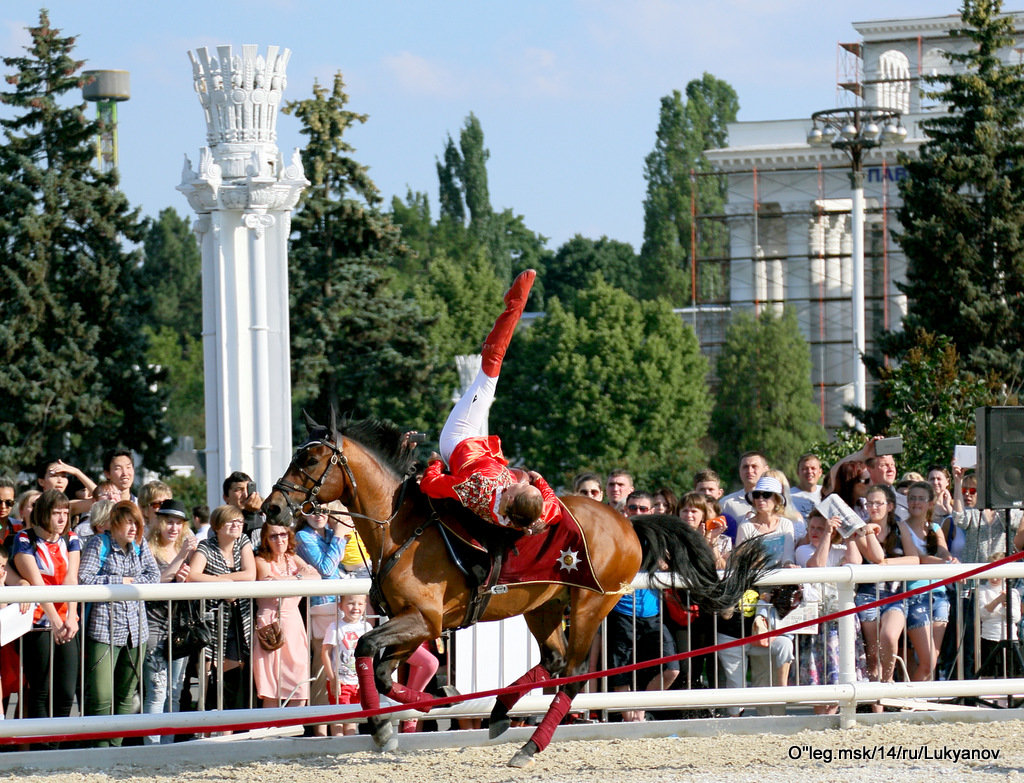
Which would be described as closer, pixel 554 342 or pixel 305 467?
pixel 305 467

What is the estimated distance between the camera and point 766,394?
178 feet

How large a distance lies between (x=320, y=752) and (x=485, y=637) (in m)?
1.18

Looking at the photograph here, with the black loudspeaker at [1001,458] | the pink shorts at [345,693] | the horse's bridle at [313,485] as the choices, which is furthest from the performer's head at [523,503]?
the black loudspeaker at [1001,458]

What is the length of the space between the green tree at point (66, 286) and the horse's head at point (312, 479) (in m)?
29.8

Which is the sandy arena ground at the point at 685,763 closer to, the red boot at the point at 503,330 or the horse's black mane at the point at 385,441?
the horse's black mane at the point at 385,441

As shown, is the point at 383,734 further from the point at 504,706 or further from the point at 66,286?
the point at 66,286

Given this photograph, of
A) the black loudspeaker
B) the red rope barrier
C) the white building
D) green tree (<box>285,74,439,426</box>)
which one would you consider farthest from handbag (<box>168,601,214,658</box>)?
the white building

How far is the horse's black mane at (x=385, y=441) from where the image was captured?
782 centimetres

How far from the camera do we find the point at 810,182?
58.9 meters

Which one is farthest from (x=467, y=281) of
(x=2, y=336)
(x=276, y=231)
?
(x=276, y=231)

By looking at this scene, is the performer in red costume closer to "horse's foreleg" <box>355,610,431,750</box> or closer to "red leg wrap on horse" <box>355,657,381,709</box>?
"horse's foreleg" <box>355,610,431,750</box>

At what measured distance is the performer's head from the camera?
742 cm

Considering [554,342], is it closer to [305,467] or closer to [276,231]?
[276,231]

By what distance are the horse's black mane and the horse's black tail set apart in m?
1.44
